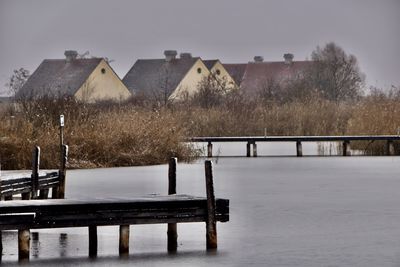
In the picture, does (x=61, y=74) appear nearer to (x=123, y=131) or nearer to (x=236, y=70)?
(x=236, y=70)

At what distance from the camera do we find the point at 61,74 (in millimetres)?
91375

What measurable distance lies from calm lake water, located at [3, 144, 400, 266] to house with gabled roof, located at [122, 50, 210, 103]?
2629 inches

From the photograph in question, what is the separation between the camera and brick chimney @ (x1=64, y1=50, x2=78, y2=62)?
93.2 metres

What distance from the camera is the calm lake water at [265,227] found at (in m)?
11.9

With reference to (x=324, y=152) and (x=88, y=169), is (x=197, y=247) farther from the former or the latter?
(x=324, y=152)

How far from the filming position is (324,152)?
4003 centimetres

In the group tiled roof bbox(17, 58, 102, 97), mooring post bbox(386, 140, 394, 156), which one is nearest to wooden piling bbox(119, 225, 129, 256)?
mooring post bbox(386, 140, 394, 156)

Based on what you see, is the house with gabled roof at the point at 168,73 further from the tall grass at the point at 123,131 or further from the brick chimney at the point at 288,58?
the tall grass at the point at 123,131

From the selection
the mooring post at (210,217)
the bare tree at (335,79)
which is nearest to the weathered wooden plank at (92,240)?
the mooring post at (210,217)

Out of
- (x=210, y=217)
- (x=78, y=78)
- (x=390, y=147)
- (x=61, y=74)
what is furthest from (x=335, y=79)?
(x=210, y=217)

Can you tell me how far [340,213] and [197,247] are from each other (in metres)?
4.38

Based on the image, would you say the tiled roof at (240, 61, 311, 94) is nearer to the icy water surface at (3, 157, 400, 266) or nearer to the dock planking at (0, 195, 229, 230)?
the icy water surface at (3, 157, 400, 266)

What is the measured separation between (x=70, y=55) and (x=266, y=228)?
80.3m

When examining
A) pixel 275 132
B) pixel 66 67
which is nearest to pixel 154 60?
pixel 66 67
